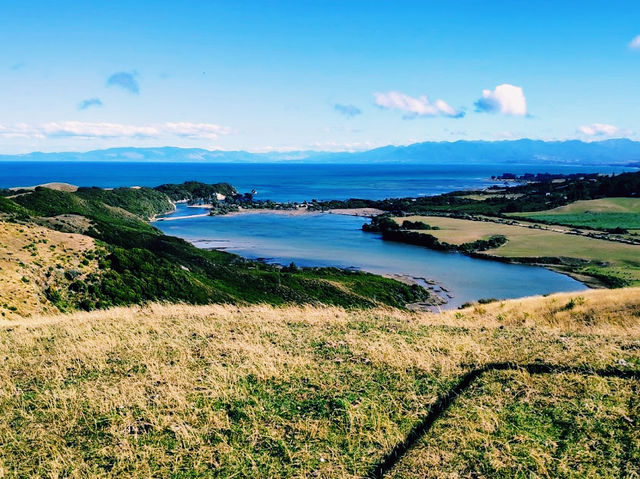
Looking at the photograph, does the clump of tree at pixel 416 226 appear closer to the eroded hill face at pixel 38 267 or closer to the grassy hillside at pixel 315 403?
the eroded hill face at pixel 38 267

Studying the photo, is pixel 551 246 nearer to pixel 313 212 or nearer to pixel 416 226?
pixel 416 226

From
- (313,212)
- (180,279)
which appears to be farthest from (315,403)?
(313,212)

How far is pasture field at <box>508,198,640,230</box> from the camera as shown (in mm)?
140000

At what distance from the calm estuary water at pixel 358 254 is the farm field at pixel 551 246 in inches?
384

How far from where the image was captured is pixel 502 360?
11773mm

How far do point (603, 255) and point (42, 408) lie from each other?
109m

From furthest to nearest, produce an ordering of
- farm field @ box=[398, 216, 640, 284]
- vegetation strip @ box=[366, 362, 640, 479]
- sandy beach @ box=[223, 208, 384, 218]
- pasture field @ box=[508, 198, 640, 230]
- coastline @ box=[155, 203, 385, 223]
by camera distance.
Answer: sandy beach @ box=[223, 208, 384, 218]
coastline @ box=[155, 203, 385, 223]
pasture field @ box=[508, 198, 640, 230]
farm field @ box=[398, 216, 640, 284]
vegetation strip @ box=[366, 362, 640, 479]

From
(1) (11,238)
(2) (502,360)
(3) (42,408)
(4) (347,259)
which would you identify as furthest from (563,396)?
(4) (347,259)

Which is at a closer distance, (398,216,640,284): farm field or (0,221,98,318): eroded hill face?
(0,221,98,318): eroded hill face

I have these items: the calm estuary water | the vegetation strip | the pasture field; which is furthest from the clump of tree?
the vegetation strip

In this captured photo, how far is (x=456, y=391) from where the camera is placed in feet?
32.8

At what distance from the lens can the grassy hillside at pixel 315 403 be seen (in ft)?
24.7

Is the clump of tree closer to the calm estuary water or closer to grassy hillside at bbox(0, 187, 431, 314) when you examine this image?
the calm estuary water

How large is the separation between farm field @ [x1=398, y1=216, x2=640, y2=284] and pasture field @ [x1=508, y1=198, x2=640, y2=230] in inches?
945
